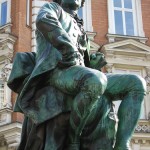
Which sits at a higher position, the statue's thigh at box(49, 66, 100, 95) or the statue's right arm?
the statue's right arm

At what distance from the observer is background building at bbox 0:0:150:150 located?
17.1 meters

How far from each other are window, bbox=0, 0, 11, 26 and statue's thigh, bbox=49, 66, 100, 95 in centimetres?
1557

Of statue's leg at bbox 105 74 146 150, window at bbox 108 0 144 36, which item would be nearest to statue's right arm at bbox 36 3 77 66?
statue's leg at bbox 105 74 146 150

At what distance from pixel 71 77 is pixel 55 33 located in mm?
312

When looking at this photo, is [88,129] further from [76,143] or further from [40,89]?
[40,89]

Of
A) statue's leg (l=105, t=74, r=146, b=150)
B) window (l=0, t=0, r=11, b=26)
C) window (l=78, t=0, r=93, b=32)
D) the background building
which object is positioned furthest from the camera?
window (l=78, t=0, r=93, b=32)

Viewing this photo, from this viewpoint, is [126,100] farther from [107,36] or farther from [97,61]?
[107,36]

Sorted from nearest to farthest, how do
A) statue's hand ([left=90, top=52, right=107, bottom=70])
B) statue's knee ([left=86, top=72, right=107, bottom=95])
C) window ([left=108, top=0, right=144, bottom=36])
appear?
1. statue's knee ([left=86, top=72, right=107, bottom=95])
2. statue's hand ([left=90, top=52, right=107, bottom=70])
3. window ([left=108, top=0, right=144, bottom=36])

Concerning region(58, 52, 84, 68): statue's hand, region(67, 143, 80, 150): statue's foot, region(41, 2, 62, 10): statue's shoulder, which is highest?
region(41, 2, 62, 10): statue's shoulder

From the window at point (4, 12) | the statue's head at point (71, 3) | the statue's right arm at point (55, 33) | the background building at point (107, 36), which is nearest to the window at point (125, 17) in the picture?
the background building at point (107, 36)

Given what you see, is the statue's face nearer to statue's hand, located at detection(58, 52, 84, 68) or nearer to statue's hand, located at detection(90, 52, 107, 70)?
statue's hand, located at detection(90, 52, 107, 70)

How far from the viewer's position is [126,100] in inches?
134

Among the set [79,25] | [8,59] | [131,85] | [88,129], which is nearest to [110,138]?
[88,129]

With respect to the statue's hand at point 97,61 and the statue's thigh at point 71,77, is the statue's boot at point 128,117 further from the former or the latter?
the statue's hand at point 97,61
